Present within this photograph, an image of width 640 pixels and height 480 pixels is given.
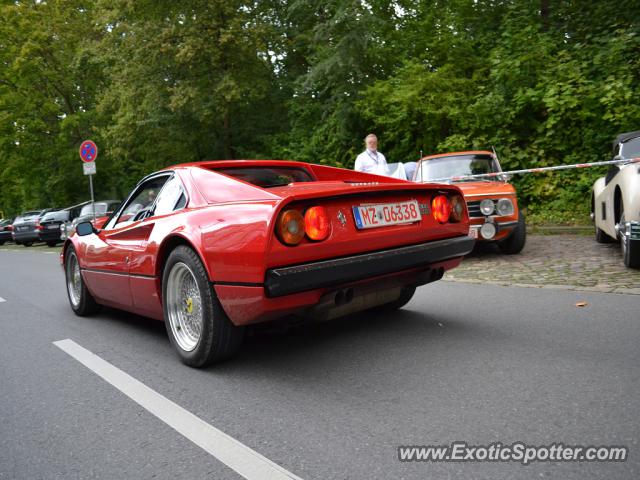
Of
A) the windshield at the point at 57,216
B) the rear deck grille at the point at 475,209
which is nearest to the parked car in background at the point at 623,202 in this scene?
the rear deck grille at the point at 475,209

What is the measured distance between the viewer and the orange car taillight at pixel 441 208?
12.8 feet

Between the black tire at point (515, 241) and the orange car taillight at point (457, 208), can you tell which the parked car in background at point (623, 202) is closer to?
the black tire at point (515, 241)

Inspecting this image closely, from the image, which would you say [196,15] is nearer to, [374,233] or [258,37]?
[258,37]

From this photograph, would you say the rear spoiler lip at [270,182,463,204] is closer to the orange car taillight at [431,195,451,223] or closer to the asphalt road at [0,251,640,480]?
the orange car taillight at [431,195,451,223]

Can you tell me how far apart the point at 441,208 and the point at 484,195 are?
3686mm

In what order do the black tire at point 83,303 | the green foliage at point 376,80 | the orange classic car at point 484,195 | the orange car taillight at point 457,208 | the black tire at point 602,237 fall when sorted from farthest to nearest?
the green foliage at point 376,80, the black tire at point 602,237, the orange classic car at point 484,195, the black tire at point 83,303, the orange car taillight at point 457,208

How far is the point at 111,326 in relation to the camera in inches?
199

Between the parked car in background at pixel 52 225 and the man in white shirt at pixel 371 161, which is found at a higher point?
the man in white shirt at pixel 371 161

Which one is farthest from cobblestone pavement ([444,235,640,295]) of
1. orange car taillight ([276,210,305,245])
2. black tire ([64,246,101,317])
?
black tire ([64,246,101,317])

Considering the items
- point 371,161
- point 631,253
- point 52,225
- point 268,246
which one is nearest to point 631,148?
point 631,253

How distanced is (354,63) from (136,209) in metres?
11.9

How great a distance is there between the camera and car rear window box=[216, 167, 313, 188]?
13.4 ft

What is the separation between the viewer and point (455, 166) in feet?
28.0

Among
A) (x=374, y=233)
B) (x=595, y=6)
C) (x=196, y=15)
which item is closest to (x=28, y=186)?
(x=196, y=15)
